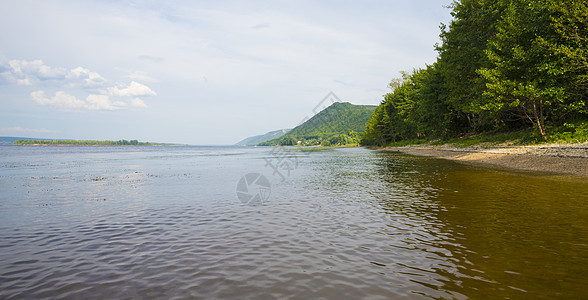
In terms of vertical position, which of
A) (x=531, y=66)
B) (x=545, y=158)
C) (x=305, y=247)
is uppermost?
(x=531, y=66)

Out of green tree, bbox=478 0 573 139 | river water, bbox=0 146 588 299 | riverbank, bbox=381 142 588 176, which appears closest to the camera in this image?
river water, bbox=0 146 588 299

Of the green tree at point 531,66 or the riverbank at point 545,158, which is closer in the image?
the riverbank at point 545,158

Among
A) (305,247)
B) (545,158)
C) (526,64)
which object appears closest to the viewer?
(305,247)

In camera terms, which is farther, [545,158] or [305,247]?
[545,158]

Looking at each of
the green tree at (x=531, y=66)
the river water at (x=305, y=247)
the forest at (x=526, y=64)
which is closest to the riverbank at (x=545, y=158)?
the forest at (x=526, y=64)

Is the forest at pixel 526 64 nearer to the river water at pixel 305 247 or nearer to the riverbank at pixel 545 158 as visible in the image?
the riverbank at pixel 545 158

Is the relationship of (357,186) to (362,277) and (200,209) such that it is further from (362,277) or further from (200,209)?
(362,277)

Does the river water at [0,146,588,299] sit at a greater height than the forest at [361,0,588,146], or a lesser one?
lesser

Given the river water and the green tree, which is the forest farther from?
the river water

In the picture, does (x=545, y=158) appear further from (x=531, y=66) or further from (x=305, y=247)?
(x=305, y=247)

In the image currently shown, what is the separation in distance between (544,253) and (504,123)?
168ft

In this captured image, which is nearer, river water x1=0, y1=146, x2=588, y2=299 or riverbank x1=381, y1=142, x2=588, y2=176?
river water x1=0, y1=146, x2=588, y2=299

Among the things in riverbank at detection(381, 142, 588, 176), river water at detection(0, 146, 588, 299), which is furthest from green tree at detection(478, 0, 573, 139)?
river water at detection(0, 146, 588, 299)

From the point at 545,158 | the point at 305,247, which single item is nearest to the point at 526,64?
the point at 545,158
